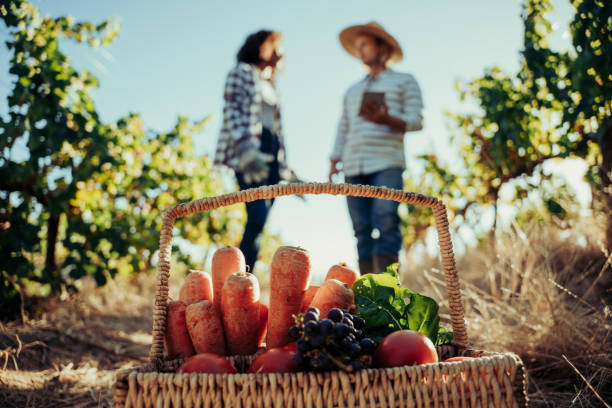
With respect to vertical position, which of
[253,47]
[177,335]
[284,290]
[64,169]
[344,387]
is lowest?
[344,387]

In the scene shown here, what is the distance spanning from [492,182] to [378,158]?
8.24 feet

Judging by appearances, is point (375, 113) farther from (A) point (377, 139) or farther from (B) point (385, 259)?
(B) point (385, 259)

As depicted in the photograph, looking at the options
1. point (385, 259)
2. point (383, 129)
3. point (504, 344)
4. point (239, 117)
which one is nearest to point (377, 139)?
point (383, 129)

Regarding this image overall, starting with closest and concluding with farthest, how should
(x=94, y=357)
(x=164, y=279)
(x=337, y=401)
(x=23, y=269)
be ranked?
(x=337, y=401) < (x=164, y=279) < (x=94, y=357) < (x=23, y=269)

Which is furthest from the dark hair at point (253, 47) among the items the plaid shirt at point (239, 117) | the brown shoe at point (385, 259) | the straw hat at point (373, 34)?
the brown shoe at point (385, 259)

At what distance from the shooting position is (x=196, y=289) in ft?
4.56

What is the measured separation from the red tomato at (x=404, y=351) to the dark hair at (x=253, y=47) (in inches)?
101

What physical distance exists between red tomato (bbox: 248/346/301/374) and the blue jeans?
175 centimetres

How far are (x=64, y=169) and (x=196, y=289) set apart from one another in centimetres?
234

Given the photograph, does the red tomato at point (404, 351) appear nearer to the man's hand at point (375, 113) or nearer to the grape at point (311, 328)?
the grape at point (311, 328)

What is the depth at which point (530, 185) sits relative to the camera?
170 inches

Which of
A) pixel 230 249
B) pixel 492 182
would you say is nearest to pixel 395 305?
pixel 230 249

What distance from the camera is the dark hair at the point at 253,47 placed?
3.12 metres

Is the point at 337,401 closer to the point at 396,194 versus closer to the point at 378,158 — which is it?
the point at 396,194
